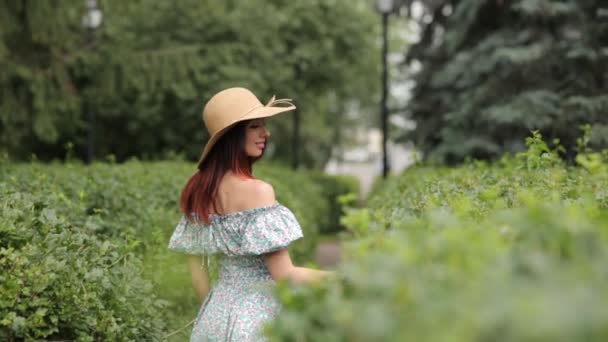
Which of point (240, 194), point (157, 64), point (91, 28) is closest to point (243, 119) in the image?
point (240, 194)

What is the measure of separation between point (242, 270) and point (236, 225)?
0.77 ft

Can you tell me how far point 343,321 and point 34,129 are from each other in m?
13.4

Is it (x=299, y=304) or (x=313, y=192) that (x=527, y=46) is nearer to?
(x=313, y=192)

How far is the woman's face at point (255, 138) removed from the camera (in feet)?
13.5

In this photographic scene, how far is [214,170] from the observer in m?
4.05

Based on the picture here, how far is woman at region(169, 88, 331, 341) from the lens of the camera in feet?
12.5

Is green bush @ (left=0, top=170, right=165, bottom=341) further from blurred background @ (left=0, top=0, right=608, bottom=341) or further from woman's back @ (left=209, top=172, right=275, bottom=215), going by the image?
woman's back @ (left=209, top=172, right=275, bottom=215)

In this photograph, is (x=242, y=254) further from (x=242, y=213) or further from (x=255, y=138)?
(x=255, y=138)

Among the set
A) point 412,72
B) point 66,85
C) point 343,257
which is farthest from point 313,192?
point 343,257

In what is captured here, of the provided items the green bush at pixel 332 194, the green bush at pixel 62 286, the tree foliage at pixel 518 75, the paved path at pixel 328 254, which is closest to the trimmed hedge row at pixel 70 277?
the green bush at pixel 62 286

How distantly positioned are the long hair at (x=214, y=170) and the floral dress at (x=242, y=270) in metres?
0.07

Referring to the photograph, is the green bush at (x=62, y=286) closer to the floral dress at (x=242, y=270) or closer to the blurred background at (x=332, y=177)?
the blurred background at (x=332, y=177)

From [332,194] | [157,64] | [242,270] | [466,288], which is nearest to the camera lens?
[466,288]

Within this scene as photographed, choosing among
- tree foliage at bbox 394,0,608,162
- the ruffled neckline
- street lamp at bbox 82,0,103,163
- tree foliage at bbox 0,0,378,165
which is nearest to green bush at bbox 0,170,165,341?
the ruffled neckline
